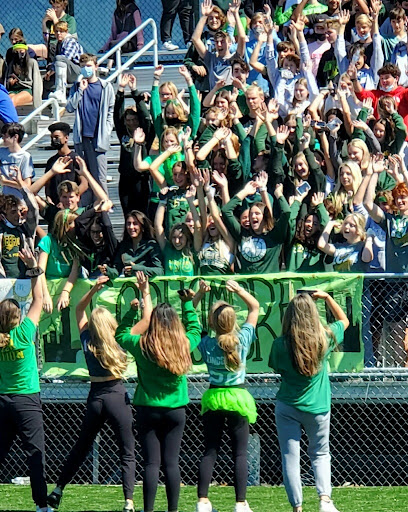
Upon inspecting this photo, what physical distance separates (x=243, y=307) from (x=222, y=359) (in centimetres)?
199

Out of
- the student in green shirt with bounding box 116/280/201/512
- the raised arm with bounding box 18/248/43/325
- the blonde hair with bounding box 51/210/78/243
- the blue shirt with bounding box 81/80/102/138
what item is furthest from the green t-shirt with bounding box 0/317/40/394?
the blue shirt with bounding box 81/80/102/138

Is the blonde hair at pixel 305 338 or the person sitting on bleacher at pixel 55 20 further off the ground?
the person sitting on bleacher at pixel 55 20

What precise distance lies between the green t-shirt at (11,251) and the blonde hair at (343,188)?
300cm

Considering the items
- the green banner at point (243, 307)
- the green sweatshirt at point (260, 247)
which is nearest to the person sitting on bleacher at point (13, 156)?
the green banner at point (243, 307)

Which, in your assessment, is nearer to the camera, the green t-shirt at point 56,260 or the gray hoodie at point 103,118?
the green t-shirt at point 56,260

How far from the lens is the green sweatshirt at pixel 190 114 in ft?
41.0

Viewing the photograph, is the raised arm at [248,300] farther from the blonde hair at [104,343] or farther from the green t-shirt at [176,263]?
the green t-shirt at [176,263]

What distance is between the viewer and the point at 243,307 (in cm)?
1044

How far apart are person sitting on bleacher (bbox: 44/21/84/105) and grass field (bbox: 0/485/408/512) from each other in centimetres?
597

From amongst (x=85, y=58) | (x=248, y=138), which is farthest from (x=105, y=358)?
(x=85, y=58)

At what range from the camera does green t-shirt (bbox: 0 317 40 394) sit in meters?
8.54

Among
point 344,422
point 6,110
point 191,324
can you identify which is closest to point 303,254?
point 344,422

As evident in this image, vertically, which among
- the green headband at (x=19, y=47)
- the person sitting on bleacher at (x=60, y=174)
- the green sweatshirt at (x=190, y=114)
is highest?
the green headband at (x=19, y=47)

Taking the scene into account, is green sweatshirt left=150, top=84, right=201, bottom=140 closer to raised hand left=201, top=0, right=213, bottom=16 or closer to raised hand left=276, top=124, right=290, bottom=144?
raised hand left=276, top=124, right=290, bottom=144
